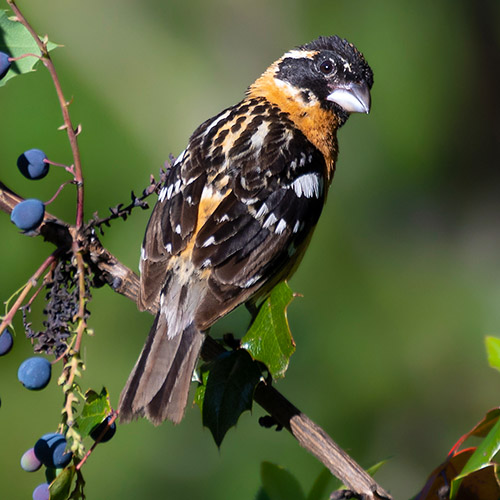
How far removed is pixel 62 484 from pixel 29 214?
658 millimetres

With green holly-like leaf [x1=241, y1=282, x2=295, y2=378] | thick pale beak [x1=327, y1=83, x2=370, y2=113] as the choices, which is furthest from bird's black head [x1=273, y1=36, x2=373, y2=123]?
green holly-like leaf [x1=241, y1=282, x2=295, y2=378]

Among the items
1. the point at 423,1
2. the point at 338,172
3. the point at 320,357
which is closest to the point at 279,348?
the point at 320,357

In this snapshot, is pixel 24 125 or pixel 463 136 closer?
pixel 24 125

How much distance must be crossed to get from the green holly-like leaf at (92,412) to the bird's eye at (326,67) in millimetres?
2043

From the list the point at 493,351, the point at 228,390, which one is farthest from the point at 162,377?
the point at 493,351

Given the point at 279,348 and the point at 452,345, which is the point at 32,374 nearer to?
the point at 279,348

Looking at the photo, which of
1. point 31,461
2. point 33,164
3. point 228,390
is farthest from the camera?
point 33,164

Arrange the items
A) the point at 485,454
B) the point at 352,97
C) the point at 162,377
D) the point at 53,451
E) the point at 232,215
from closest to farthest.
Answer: the point at 485,454, the point at 53,451, the point at 162,377, the point at 232,215, the point at 352,97

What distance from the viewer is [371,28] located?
5.37 m

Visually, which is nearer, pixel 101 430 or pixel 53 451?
pixel 53 451

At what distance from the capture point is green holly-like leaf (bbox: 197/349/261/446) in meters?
2.08

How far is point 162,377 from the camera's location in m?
2.49

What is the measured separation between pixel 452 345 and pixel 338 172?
125 centimetres

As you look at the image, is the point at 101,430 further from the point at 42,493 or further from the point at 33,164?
the point at 33,164
